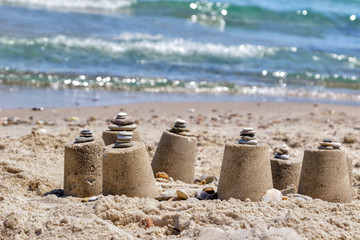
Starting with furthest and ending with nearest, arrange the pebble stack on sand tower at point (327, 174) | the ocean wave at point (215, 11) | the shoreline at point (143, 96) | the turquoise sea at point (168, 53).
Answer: the ocean wave at point (215, 11) → the turquoise sea at point (168, 53) → the shoreline at point (143, 96) → the pebble stack on sand tower at point (327, 174)

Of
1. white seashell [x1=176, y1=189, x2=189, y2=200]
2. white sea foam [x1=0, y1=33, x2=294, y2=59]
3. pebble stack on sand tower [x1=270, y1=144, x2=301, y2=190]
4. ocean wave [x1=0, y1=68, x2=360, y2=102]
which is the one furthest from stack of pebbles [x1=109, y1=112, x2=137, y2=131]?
white sea foam [x1=0, y1=33, x2=294, y2=59]

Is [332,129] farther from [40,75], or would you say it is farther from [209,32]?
[209,32]

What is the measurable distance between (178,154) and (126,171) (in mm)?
1100

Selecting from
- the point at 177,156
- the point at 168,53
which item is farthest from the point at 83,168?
the point at 168,53

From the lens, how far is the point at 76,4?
2555cm

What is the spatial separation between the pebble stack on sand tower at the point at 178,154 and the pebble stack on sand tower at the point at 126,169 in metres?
0.91

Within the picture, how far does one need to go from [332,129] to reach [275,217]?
214 inches

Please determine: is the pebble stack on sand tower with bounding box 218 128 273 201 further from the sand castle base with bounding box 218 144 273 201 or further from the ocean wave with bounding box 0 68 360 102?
the ocean wave with bounding box 0 68 360 102

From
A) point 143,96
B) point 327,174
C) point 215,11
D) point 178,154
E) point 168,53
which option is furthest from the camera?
point 215,11

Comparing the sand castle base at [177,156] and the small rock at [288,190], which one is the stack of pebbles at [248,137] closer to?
the small rock at [288,190]

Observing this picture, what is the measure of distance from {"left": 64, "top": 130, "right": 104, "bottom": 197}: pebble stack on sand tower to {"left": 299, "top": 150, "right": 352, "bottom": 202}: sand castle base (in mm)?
1834

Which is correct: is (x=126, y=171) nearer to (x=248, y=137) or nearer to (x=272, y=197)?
(x=248, y=137)

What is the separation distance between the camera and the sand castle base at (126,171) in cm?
489

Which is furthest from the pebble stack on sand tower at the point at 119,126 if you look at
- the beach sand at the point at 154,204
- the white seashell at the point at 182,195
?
the white seashell at the point at 182,195
